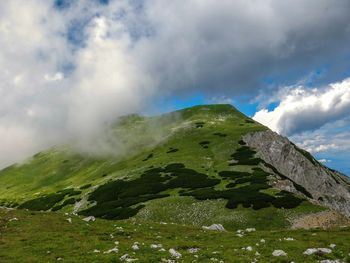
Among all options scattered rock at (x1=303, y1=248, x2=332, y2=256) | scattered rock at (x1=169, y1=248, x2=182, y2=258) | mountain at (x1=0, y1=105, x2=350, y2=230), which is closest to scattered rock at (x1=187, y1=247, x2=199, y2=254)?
scattered rock at (x1=169, y1=248, x2=182, y2=258)

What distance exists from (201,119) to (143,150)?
41.9 m

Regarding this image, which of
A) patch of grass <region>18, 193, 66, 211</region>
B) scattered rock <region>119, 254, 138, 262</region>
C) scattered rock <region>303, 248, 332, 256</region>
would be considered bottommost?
scattered rock <region>303, 248, 332, 256</region>

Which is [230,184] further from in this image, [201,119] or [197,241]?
[201,119]

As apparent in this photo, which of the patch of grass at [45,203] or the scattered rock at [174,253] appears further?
the patch of grass at [45,203]

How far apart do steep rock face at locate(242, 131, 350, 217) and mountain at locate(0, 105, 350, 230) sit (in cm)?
33

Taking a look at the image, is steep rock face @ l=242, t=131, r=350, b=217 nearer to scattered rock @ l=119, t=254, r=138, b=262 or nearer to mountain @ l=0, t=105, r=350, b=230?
mountain @ l=0, t=105, r=350, b=230

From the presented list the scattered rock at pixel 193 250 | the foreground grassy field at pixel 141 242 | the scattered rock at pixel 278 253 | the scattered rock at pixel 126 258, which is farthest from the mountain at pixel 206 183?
the scattered rock at pixel 126 258

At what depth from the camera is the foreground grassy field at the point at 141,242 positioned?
23.2 metres

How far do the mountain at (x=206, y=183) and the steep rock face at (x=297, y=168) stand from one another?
0.33 meters

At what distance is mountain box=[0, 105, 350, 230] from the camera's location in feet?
212

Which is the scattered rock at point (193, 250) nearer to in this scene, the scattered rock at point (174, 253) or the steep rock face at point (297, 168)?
the scattered rock at point (174, 253)

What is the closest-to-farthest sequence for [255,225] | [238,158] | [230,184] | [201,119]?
[255,225]
[230,184]
[238,158]
[201,119]

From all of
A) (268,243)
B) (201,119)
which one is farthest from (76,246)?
(201,119)

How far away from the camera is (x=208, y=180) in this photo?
9325 cm
